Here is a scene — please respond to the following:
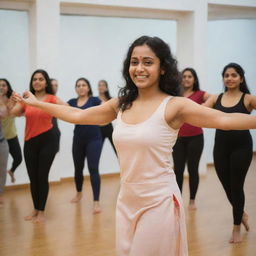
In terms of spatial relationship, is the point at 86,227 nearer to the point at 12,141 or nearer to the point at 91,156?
the point at 91,156

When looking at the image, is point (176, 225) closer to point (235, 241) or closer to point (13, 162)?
point (235, 241)

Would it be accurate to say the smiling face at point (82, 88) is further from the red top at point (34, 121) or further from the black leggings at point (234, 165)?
the black leggings at point (234, 165)

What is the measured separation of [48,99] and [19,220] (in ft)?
4.28

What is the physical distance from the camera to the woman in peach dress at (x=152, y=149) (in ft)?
5.91

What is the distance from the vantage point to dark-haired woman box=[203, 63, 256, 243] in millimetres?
3652

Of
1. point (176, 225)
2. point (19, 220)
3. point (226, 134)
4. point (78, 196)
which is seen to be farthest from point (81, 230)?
point (176, 225)

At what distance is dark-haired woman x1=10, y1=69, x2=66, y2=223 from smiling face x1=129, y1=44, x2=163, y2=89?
102 inches

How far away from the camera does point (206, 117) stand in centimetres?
178

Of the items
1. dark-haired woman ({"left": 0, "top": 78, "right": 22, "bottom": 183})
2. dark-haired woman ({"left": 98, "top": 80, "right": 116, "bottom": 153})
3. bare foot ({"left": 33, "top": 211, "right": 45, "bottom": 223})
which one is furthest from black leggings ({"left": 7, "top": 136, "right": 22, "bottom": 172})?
bare foot ({"left": 33, "top": 211, "right": 45, "bottom": 223})

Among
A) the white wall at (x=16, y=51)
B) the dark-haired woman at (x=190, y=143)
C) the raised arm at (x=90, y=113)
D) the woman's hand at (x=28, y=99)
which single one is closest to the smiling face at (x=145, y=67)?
the raised arm at (x=90, y=113)

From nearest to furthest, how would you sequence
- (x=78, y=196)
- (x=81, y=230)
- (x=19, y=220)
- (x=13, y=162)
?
(x=81, y=230) → (x=19, y=220) → (x=78, y=196) → (x=13, y=162)

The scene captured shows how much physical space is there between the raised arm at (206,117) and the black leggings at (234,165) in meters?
1.94

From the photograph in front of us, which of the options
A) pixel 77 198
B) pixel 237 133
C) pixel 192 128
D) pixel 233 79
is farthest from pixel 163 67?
pixel 77 198

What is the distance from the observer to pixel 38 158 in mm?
4352
